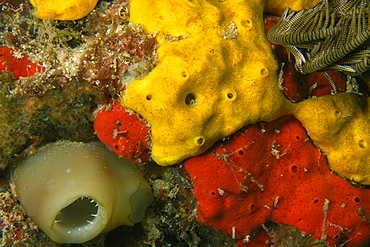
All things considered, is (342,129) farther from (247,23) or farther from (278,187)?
Answer: (247,23)

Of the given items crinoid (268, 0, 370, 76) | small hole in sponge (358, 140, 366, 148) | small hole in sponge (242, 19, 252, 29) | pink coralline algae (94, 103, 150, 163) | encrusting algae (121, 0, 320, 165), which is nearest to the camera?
crinoid (268, 0, 370, 76)

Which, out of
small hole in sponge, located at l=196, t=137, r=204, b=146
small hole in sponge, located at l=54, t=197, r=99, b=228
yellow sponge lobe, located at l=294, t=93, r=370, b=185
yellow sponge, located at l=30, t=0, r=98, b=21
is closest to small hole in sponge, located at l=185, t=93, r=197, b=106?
small hole in sponge, located at l=196, t=137, r=204, b=146

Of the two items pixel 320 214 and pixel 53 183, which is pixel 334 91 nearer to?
pixel 320 214

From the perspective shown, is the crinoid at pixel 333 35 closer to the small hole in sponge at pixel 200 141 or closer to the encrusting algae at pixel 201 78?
the encrusting algae at pixel 201 78

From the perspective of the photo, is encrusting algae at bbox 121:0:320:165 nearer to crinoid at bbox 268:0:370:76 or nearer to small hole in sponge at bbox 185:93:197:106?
small hole in sponge at bbox 185:93:197:106

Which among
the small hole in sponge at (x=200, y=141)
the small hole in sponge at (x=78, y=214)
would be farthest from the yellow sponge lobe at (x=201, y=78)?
the small hole in sponge at (x=78, y=214)

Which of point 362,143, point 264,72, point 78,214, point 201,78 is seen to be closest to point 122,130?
point 201,78
